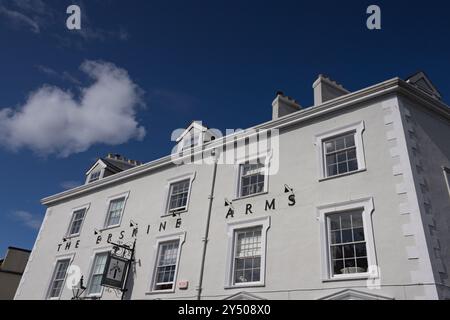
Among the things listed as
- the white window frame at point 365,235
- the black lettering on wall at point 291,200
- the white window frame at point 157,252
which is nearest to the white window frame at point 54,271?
the white window frame at point 157,252

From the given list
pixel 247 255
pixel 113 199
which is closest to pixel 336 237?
pixel 247 255

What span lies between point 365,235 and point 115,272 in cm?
994

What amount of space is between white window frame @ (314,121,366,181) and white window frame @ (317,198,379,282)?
3.64 ft

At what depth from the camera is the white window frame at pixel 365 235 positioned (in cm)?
1028

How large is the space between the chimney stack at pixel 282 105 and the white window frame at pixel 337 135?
2784 millimetres

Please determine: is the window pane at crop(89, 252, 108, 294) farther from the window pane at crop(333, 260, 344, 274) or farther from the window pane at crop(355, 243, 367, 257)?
the window pane at crop(355, 243, 367, 257)

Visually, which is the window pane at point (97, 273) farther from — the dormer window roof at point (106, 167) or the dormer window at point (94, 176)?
the dormer window at point (94, 176)

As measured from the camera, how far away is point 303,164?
13359 millimetres

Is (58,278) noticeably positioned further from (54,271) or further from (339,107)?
(339,107)

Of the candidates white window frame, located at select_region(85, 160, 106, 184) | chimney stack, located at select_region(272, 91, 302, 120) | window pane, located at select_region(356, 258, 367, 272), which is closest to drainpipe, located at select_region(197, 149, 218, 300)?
chimney stack, located at select_region(272, 91, 302, 120)

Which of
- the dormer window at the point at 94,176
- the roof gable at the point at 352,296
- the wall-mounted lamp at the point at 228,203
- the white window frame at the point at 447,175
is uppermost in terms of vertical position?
the dormer window at the point at 94,176

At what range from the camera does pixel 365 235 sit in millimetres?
10766

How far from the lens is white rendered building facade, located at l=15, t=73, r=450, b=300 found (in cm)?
1031
